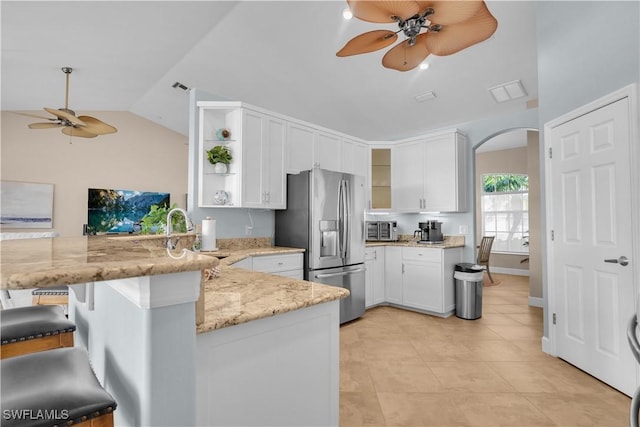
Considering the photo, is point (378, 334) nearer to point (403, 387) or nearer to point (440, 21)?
point (403, 387)

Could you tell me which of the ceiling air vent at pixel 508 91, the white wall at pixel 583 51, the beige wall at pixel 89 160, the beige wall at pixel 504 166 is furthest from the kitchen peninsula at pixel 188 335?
the beige wall at pixel 504 166

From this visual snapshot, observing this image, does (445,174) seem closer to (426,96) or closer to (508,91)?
(426,96)

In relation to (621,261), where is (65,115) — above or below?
above

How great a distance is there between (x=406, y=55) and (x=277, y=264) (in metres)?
2.18

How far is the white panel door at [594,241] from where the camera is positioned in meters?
2.10

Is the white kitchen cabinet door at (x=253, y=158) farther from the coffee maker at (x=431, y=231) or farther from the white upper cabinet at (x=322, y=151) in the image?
the coffee maker at (x=431, y=231)

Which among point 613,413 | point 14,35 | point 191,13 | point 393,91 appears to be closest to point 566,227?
point 613,413

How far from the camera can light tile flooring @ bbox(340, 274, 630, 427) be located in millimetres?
1881

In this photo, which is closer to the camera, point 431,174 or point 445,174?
point 445,174

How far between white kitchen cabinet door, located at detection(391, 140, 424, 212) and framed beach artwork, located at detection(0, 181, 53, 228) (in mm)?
5707

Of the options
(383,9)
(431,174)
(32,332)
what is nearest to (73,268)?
(32,332)

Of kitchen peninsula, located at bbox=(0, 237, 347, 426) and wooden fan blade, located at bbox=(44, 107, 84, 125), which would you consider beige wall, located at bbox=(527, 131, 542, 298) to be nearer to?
kitchen peninsula, located at bbox=(0, 237, 347, 426)

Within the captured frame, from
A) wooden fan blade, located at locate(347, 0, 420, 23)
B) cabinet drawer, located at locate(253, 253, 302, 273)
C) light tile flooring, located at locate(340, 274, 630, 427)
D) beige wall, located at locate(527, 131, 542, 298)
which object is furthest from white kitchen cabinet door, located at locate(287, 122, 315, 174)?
beige wall, located at locate(527, 131, 542, 298)

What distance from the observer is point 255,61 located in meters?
3.54
